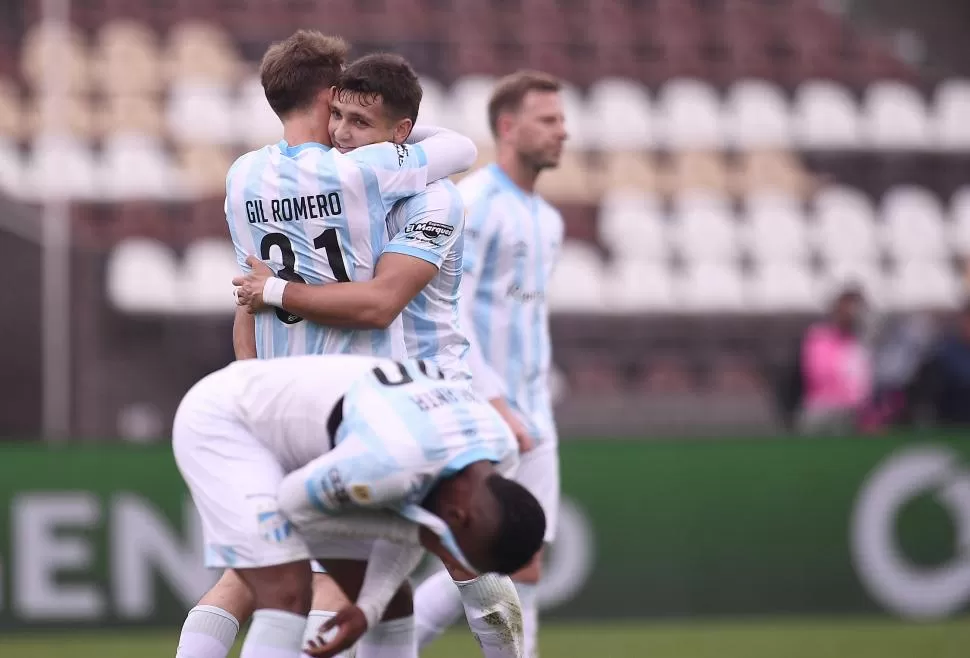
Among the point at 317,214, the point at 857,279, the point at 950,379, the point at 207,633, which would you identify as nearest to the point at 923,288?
the point at 857,279

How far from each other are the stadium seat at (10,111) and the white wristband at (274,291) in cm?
1019

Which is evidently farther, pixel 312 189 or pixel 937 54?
pixel 937 54

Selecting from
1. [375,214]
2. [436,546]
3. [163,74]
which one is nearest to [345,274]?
[375,214]

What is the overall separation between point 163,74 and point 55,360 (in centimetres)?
533

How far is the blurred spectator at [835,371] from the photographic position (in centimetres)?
1030

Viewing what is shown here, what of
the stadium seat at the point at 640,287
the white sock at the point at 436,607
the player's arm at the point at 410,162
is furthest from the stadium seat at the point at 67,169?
the player's arm at the point at 410,162

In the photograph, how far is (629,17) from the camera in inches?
631

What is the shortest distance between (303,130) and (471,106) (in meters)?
10.3

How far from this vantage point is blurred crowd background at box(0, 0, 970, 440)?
10609 millimetres

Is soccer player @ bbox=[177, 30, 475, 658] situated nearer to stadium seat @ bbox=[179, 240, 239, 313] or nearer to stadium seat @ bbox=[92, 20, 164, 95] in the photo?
stadium seat @ bbox=[179, 240, 239, 313]

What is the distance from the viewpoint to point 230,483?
3.83m

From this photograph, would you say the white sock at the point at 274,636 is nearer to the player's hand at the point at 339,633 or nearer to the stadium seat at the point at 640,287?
the player's hand at the point at 339,633

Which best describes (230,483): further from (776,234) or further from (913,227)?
(913,227)

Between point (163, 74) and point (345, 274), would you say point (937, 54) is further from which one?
point (345, 274)
